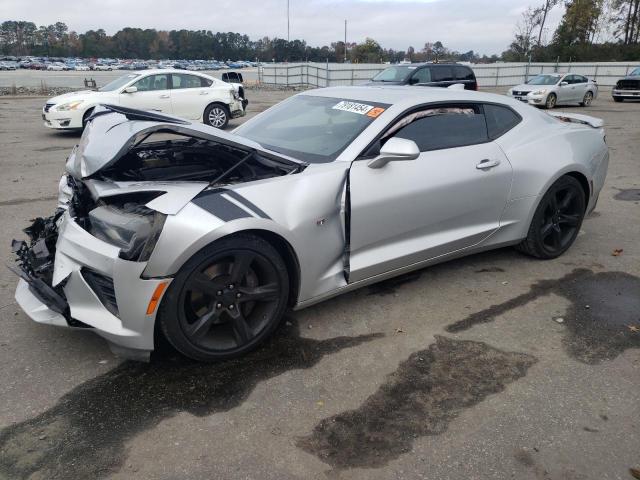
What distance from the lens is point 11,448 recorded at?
2.32 meters

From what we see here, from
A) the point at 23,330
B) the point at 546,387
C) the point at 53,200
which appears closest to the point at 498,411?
the point at 546,387

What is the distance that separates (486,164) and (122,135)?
8.36 ft

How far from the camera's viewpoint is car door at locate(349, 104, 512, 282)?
3.34 m

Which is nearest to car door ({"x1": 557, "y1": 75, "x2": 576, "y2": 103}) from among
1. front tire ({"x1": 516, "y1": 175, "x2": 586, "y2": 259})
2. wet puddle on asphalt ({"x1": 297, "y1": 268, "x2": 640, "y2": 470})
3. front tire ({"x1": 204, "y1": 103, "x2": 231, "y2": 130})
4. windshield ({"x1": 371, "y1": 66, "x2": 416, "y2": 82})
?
windshield ({"x1": 371, "y1": 66, "x2": 416, "y2": 82})

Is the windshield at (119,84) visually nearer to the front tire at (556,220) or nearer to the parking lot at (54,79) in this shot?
the front tire at (556,220)

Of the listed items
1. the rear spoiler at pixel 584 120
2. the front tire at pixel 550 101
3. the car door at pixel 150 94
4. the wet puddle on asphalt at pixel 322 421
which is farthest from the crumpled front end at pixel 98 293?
the front tire at pixel 550 101

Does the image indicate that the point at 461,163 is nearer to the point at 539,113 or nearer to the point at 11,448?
the point at 539,113

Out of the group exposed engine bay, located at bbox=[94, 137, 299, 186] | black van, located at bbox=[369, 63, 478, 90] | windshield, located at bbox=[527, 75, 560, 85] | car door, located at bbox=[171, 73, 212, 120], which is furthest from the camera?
windshield, located at bbox=[527, 75, 560, 85]

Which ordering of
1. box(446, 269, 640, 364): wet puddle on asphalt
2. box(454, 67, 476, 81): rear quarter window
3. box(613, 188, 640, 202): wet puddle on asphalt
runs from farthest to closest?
1. box(454, 67, 476, 81): rear quarter window
2. box(613, 188, 640, 202): wet puddle on asphalt
3. box(446, 269, 640, 364): wet puddle on asphalt

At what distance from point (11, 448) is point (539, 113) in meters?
4.52

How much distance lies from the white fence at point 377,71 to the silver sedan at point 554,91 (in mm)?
11410

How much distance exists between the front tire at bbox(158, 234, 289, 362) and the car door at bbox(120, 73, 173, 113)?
10.2 metres

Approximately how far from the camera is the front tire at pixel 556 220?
174 inches

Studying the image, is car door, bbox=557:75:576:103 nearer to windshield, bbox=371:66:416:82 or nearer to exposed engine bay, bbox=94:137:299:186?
windshield, bbox=371:66:416:82
